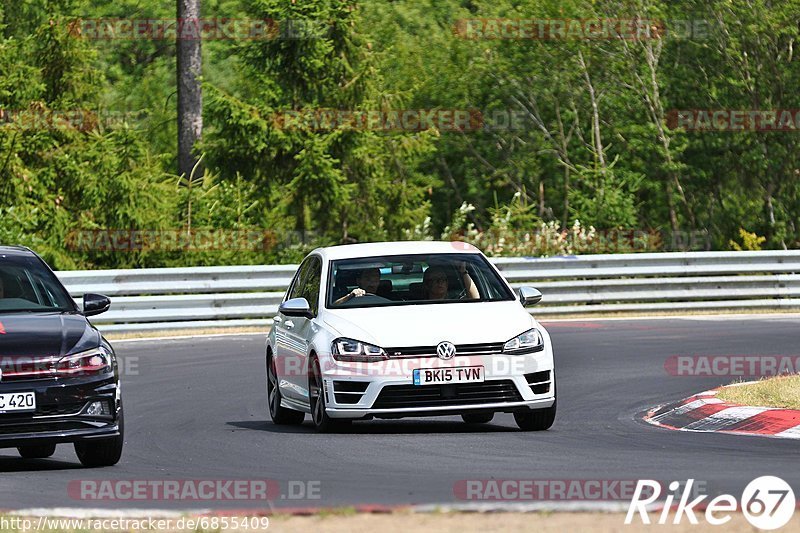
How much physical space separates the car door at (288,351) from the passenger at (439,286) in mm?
1216

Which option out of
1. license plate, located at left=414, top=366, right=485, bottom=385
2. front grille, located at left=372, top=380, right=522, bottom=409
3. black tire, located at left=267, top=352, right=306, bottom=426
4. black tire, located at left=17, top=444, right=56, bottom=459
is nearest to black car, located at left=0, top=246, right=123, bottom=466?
black tire, located at left=17, top=444, right=56, bottom=459

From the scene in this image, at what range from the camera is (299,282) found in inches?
591

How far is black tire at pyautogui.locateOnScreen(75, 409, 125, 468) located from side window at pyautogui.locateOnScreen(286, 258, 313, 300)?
3.59 metres

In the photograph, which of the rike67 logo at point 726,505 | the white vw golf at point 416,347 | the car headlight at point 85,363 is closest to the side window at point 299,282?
the white vw golf at point 416,347

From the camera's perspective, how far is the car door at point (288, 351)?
13781mm

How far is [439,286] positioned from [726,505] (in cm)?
559

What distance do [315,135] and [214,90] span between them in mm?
2136

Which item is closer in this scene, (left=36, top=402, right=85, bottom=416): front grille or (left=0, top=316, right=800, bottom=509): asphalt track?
(left=0, top=316, right=800, bottom=509): asphalt track

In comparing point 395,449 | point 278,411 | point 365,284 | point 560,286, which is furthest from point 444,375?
point 560,286

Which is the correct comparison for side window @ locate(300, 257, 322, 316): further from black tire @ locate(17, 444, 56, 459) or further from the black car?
the black car

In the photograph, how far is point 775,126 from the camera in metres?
34.9

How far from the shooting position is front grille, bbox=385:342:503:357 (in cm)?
1239

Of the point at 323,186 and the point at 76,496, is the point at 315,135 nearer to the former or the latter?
the point at 323,186

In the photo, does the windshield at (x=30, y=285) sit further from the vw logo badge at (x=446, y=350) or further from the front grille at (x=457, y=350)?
the vw logo badge at (x=446, y=350)
